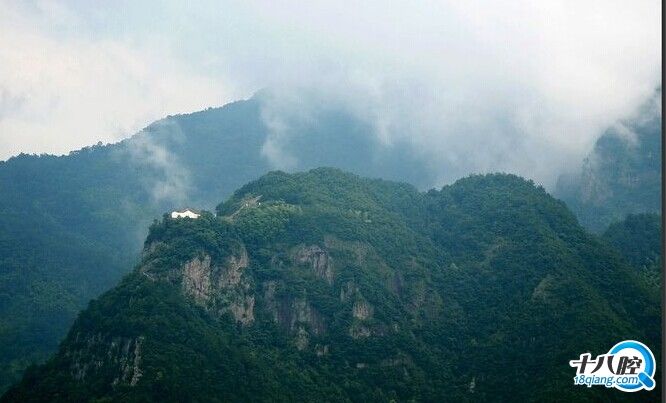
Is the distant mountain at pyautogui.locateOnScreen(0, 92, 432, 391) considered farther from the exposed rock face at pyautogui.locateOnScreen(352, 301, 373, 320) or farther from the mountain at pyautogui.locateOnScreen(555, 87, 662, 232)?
the exposed rock face at pyautogui.locateOnScreen(352, 301, 373, 320)

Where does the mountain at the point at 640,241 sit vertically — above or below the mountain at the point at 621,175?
below

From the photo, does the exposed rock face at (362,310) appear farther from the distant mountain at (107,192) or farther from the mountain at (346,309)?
the distant mountain at (107,192)

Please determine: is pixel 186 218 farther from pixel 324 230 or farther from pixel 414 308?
pixel 414 308

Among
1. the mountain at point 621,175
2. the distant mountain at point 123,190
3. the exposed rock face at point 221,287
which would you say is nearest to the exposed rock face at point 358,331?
the exposed rock face at point 221,287

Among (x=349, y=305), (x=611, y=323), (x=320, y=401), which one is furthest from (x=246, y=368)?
(x=611, y=323)

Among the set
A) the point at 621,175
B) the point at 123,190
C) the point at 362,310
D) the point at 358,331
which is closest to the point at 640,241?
the point at 621,175

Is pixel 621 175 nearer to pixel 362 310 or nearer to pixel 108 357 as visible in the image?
pixel 362 310
